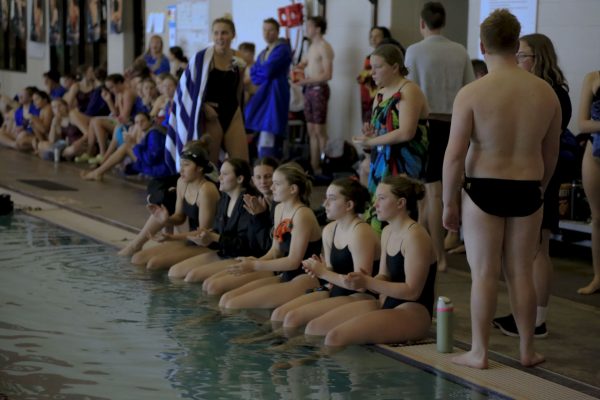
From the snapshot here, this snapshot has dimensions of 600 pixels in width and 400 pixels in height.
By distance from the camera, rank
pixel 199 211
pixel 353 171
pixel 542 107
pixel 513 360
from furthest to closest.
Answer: pixel 353 171, pixel 199 211, pixel 513 360, pixel 542 107

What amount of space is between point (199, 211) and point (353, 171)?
4.69 metres

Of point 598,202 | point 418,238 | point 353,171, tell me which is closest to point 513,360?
point 418,238

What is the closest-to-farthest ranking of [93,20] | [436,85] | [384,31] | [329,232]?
1. [329,232]
2. [436,85]
3. [384,31]
4. [93,20]

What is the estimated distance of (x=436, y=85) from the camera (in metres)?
7.20

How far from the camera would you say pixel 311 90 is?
12.1 meters

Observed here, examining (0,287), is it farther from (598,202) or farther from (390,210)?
(598,202)

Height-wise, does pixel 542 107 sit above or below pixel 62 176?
above

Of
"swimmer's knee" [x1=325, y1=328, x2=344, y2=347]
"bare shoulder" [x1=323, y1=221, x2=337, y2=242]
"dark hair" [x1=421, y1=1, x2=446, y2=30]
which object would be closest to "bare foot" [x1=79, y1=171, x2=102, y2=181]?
"dark hair" [x1=421, y1=1, x2=446, y2=30]

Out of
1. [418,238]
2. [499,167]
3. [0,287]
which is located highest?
[499,167]

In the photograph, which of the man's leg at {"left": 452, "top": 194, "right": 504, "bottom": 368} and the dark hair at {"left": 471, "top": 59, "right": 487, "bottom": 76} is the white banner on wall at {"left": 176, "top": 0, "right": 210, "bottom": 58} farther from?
the man's leg at {"left": 452, "top": 194, "right": 504, "bottom": 368}

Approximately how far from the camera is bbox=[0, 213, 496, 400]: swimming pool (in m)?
4.59

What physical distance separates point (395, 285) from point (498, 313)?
3.29ft

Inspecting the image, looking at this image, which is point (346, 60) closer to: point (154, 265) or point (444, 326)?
point (154, 265)

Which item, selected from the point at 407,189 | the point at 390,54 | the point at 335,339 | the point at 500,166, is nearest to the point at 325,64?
the point at 390,54
